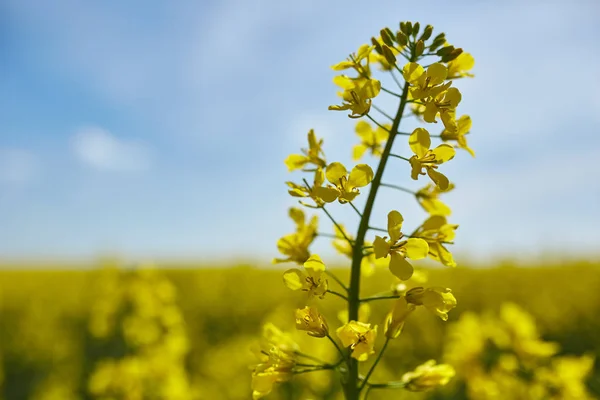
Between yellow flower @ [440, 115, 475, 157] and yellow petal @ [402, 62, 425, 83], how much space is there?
257 mm

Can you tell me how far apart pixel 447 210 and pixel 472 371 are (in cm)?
180

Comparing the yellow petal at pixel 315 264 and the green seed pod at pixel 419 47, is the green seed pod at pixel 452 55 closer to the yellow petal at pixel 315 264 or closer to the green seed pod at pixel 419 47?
the green seed pod at pixel 419 47

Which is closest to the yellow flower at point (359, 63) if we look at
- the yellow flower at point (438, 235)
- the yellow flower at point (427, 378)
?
the yellow flower at point (438, 235)

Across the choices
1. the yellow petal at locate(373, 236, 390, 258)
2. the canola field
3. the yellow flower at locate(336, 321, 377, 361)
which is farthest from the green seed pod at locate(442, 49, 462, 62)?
the yellow flower at locate(336, 321, 377, 361)

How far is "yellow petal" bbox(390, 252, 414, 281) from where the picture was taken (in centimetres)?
161

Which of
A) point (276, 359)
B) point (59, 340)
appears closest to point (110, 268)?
point (276, 359)

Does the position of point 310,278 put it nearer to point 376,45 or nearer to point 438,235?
point 438,235

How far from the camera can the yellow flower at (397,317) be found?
1715mm

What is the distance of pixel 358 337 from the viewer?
160 cm

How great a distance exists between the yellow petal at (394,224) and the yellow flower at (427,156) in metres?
0.12

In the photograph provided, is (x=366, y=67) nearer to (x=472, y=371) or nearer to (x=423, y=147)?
(x=423, y=147)

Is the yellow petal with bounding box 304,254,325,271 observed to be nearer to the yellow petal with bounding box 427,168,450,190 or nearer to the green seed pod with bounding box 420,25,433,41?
the yellow petal with bounding box 427,168,450,190

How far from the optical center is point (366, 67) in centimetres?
185

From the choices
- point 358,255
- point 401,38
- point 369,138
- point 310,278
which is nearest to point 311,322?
point 310,278
